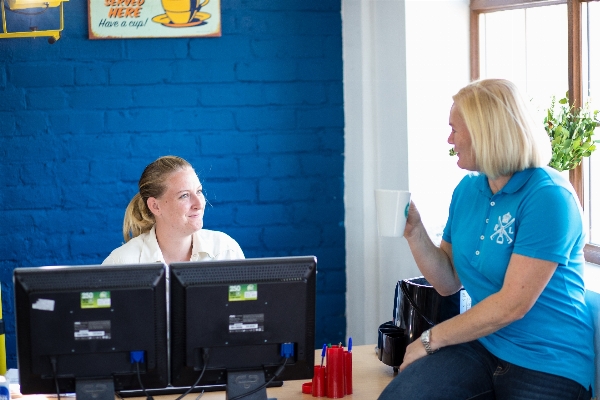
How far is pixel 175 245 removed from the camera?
101 inches

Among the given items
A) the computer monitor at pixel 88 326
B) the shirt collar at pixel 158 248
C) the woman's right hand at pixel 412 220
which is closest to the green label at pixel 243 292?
the computer monitor at pixel 88 326

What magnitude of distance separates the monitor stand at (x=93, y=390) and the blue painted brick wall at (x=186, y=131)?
157 centimetres

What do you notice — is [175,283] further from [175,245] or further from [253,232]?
[253,232]

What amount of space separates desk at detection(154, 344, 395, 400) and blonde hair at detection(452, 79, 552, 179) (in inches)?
23.3

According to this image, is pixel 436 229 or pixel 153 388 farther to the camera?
pixel 436 229

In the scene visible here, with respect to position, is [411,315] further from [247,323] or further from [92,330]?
[92,330]

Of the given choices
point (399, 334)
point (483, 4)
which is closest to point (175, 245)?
point (399, 334)

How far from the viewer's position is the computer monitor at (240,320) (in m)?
1.76

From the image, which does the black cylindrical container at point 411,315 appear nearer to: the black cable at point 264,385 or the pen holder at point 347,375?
the pen holder at point 347,375

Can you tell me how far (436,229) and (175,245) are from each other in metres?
1.01

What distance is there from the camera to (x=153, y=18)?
319 centimetres

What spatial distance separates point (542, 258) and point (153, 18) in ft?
6.35

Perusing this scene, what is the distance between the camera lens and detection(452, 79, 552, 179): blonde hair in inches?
77.8

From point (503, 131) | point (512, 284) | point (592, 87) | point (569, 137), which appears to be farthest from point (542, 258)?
point (592, 87)
